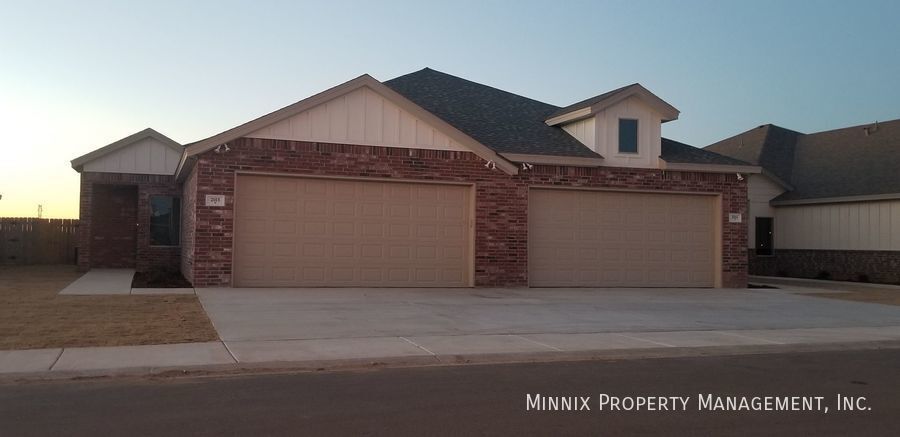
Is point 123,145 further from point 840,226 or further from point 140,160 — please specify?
point 840,226

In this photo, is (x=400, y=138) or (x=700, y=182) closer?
(x=400, y=138)

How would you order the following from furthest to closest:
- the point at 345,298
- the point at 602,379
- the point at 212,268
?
the point at 212,268 < the point at 345,298 < the point at 602,379

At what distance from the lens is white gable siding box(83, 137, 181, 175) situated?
23609 mm

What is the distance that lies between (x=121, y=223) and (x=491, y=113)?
1209 cm

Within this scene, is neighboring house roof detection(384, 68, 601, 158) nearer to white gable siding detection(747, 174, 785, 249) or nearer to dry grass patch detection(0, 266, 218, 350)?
dry grass patch detection(0, 266, 218, 350)

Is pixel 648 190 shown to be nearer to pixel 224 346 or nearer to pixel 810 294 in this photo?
Answer: pixel 810 294

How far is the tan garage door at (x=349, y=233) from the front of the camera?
17719 mm

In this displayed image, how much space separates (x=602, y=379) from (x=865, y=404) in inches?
99.7

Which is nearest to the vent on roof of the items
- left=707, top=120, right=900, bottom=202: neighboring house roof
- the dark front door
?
left=707, top=120, right=900, bottom=202: neighboring house roof

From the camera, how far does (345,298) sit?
15.9 metres

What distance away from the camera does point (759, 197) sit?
1168 inches

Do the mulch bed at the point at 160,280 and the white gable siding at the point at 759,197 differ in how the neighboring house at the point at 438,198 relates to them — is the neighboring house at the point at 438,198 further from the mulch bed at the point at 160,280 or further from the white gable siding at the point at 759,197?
the white gable siding at the point at 759,197

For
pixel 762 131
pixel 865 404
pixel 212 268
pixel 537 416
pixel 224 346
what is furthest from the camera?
pixel 762 131

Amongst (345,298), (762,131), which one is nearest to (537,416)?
(345,298)
